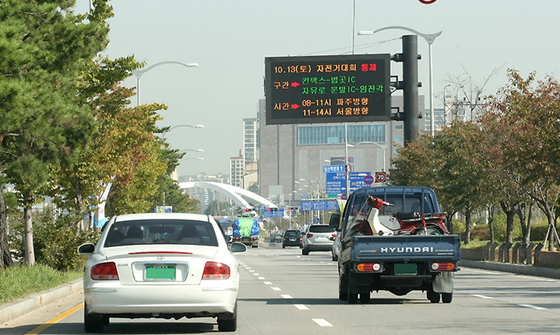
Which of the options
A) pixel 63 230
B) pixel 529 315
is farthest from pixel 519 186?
pixel 529 315

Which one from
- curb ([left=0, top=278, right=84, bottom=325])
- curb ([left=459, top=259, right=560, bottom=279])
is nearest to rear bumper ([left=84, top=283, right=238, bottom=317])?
curb ([left=0, top=278, right=84, bottom=325])

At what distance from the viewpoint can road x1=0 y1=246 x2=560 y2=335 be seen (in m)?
13.0

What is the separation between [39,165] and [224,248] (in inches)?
456

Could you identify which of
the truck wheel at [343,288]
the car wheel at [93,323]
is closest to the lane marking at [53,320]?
the car wheel at [93,323]

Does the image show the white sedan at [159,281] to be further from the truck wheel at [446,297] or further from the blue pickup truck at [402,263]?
the truck wheel at [446,297]

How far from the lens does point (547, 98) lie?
31.7 m

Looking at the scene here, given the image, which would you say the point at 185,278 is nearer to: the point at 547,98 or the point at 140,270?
the point at 140,270

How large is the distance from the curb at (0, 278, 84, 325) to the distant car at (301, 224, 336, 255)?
1254 inches

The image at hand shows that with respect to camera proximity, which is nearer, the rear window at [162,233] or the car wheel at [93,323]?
the car wheel at [93,323]

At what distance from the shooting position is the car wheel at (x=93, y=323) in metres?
12.4

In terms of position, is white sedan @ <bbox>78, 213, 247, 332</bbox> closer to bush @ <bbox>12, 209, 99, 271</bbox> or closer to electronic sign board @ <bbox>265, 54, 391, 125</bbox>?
bush @ <bbox>12, 209, 99, 271</bbox>

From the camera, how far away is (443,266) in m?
17.0

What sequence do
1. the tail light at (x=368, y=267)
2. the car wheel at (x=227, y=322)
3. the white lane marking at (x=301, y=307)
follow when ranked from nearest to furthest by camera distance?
the car wheel at (x=227, y=322), the white lane marking at (x=301, y=307), the tail light at (x=368, y=267)

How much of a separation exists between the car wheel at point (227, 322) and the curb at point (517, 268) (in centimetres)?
1722
